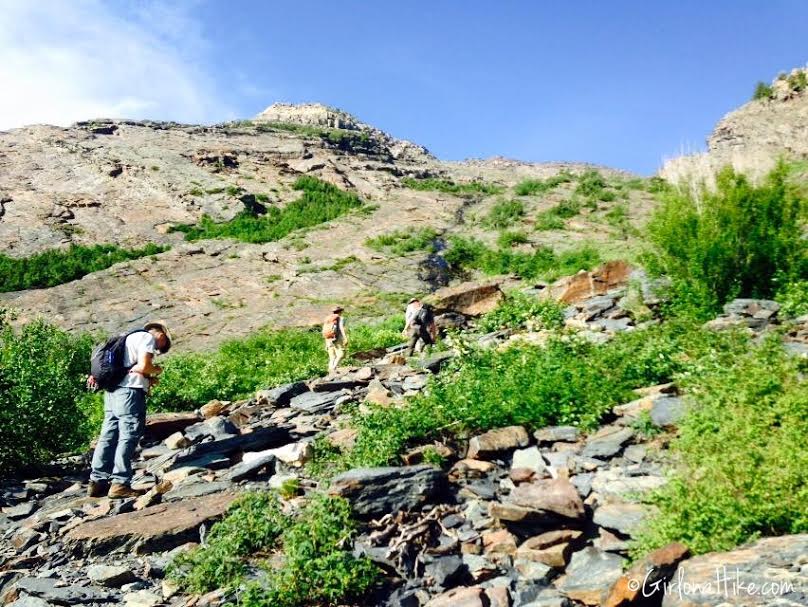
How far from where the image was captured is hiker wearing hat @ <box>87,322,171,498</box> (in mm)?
6387

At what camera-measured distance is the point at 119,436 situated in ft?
21.5

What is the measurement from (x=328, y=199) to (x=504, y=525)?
115ft

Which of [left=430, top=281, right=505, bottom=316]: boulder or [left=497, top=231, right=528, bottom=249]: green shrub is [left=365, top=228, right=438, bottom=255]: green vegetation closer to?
[left=497, top=231, right=528, bottom=249]: green shrub

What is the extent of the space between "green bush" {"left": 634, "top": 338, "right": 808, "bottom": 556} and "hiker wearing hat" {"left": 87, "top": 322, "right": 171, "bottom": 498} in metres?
→ 4.91

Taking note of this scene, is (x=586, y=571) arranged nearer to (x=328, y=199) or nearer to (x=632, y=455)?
(x=632, y=455)

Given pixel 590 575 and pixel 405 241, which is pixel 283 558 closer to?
pixel 590 575

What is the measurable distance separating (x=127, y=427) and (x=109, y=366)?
0.66 meters

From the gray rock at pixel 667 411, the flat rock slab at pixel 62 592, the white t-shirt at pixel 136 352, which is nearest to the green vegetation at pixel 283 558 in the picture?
the flat rock slab at pixel 62 592

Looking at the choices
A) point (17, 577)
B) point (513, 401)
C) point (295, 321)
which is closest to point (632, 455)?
point (513, 401)

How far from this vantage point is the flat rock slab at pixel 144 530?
5098mm

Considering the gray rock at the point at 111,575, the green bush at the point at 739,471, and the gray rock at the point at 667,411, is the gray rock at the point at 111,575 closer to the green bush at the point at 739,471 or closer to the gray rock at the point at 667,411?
the green bush at the point at 739,471

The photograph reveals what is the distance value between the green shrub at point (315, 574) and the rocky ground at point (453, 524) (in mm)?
159

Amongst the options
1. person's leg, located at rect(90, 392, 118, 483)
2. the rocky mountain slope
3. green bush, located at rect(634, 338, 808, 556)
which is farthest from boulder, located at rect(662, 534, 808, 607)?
the rocky mountain slope

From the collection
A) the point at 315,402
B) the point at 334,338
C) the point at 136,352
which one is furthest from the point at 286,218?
the point at 136,352
